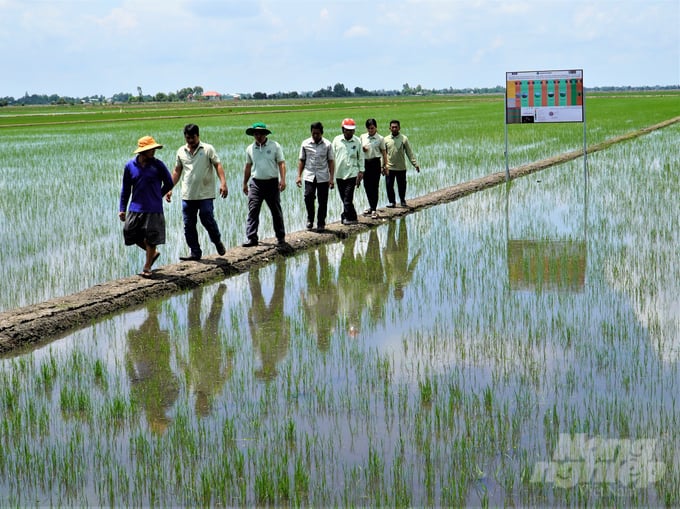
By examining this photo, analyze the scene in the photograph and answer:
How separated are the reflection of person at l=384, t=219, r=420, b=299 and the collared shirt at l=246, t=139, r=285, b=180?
1.43m

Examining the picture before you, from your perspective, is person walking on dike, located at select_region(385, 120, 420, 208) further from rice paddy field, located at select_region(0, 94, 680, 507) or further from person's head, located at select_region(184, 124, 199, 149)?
person's head, located at select_region(184, 124, 199, 149)

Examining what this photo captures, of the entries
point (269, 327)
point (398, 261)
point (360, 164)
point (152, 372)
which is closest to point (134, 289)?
point (269, 327)

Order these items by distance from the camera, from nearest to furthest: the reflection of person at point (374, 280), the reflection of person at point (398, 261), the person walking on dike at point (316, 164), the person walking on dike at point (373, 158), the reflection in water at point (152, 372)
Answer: the reflection in water at point (152, 372)
the reflection of person at point (374, 280)
the reflection of person at point (398, 261)
the person walking on dike at point (316, 164)
the person walking on dike at point (373, 158)

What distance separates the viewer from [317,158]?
10602 millimetres

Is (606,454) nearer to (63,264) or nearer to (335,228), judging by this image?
(63,264)

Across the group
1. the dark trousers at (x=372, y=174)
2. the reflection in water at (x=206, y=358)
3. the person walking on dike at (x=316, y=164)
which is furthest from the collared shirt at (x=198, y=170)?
the dark trousers at (x=372, y=174)

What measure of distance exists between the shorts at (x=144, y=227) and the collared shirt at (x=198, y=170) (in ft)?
2.50

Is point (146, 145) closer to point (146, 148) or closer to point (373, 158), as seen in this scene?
point (146, 148)

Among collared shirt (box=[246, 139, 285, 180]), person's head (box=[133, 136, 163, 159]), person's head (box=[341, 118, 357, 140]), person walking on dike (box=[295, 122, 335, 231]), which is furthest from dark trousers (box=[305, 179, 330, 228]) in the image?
person's head (box=[133, 136, 163, 159])

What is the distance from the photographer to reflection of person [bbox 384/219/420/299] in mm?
8547

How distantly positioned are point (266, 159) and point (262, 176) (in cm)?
18

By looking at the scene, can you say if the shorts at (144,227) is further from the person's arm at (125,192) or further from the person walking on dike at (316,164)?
the person walking on dike at (316,164)

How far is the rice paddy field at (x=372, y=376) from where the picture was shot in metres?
4.12

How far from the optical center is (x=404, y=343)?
630cm
